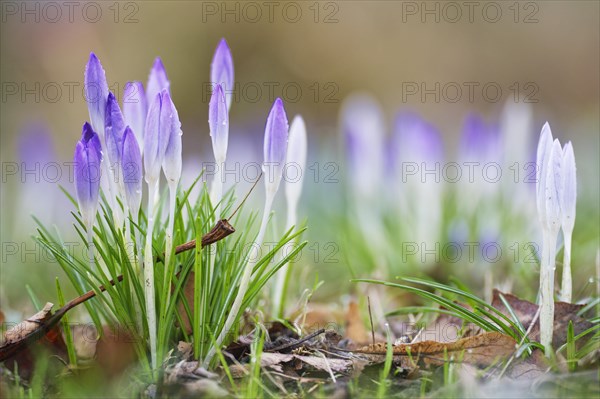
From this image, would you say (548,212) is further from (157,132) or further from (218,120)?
(157,132)

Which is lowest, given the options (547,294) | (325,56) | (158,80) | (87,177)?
(547,294)

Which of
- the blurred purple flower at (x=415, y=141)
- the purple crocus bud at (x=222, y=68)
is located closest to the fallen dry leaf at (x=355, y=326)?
the purple crocus bud at (x=222, y=68)

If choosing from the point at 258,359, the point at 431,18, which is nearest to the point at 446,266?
A: the point at 258,359

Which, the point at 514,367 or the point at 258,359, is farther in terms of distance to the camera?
the point at 514,367

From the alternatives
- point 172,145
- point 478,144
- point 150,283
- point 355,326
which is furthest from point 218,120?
point 478,144

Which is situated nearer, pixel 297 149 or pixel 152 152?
pixel 152 152

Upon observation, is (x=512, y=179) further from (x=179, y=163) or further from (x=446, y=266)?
(x=179, y=163)

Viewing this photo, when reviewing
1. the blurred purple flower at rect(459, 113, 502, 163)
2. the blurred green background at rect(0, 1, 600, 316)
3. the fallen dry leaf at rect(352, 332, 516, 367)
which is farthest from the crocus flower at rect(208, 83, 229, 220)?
the blurred green background at rect(0, 1, 600, 316)
